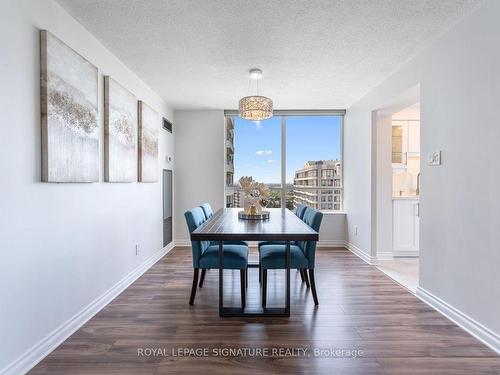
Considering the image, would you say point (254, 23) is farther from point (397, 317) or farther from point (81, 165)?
point (397, 317)

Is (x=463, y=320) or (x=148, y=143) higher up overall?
(x=148, y=143)

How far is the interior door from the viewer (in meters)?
4.89

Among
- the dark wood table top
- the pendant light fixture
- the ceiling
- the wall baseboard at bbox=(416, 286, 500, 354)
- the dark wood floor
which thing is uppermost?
the ceiling

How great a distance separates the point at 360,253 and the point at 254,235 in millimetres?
2896

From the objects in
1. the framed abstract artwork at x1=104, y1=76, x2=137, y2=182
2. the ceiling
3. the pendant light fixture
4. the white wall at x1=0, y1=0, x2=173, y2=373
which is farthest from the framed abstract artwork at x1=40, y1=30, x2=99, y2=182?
the pendant light fixture

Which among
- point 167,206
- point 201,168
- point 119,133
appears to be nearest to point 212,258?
point 119,133

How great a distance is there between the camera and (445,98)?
8.70 feet

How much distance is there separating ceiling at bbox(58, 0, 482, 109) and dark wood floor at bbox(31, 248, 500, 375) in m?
2.38

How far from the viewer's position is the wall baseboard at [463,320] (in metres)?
2.11

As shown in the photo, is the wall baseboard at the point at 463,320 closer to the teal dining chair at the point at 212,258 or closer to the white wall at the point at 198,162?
the teal dining chair at the point at 212,258

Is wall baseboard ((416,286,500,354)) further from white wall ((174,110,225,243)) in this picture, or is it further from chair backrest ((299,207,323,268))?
white wall ((174,110,225,243))

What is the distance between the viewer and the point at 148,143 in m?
3.99

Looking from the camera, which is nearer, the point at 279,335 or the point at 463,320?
the point at 279,335

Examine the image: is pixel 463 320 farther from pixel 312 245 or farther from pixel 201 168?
pixel 201 168
